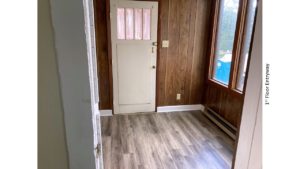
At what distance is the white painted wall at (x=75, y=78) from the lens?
0.46 meters

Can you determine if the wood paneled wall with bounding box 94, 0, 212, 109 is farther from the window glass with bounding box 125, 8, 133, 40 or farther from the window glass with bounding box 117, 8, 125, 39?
the window glass with bounding box 125, 8, 133, 40

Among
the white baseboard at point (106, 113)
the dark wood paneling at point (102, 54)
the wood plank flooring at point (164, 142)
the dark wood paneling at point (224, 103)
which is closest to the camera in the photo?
the wood plank flooring at point (164, 142)

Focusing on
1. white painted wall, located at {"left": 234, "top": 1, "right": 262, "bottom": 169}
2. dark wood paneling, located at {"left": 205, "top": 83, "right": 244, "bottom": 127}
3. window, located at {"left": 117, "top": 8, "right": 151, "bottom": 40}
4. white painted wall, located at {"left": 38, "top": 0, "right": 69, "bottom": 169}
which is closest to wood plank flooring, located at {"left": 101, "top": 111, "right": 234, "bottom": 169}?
dark wood paneling, located at {"left": 205, "top": 83, "right": 244, "bottom": 127}

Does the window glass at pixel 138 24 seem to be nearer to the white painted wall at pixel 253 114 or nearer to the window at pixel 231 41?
the window at pixel 231 41

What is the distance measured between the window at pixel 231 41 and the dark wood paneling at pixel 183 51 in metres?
0.21

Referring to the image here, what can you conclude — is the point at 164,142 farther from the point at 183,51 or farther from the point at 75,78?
the point at 75,78

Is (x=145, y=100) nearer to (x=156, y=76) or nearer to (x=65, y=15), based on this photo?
(x=156, y=76)

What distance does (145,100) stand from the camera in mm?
3424

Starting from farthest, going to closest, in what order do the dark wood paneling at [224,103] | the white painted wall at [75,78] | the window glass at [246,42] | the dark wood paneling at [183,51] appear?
the dark wood paneling at [183,51] → the dark wood paneling at [224,103] → the window glass at [246,42] → the white painted wall at [75,78]

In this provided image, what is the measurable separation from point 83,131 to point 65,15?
31cm

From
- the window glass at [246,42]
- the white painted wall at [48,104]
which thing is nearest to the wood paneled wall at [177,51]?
the window glass at [246,42]

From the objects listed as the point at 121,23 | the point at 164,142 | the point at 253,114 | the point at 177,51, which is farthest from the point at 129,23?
the point at 253,114

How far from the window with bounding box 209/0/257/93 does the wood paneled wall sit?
229 mm
